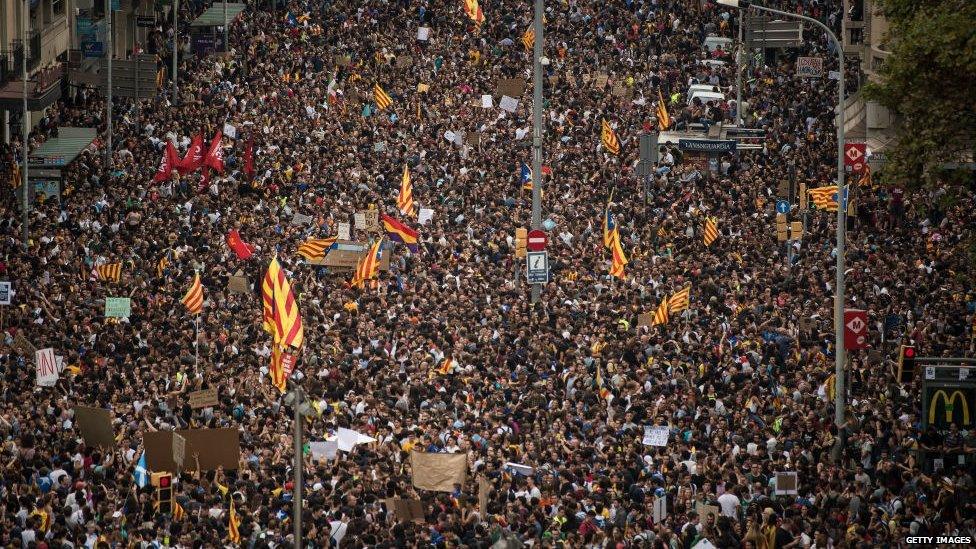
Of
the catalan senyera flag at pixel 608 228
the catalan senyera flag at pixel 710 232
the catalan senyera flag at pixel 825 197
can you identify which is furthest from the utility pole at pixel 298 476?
the catalan senyera flag at pixel 825 197

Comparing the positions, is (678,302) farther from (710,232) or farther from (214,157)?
(214,157)

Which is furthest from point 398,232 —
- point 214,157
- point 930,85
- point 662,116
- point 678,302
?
point 930,85

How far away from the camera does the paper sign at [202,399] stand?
28.8 m

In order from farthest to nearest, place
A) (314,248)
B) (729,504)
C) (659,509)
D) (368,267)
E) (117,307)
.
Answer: (314,248), (368,267), (117,307), (729,504), (659,509)

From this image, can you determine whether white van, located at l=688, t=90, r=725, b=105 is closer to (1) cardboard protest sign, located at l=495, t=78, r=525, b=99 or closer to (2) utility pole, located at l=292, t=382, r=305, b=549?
(1) cardboard protest sign, located at l=495, t=78, r=525, b=99

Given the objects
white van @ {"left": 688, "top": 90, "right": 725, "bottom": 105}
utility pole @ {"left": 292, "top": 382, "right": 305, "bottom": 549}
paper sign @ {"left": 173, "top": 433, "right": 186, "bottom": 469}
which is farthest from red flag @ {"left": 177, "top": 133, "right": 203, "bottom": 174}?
utility pole @ {"left": 292, "top": 382, "right": 305, "bottom": 549}

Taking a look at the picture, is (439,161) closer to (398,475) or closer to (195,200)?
(195,200)

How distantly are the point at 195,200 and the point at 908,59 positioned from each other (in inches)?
797

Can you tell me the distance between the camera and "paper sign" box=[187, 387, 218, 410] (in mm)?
28828

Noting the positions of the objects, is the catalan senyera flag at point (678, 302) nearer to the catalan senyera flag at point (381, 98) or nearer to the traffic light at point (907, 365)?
the traffic light at point (907, 365)

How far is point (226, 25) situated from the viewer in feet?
191

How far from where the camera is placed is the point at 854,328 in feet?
99.7

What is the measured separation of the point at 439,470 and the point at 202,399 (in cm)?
526

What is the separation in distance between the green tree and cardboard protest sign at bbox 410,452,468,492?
8412mm
